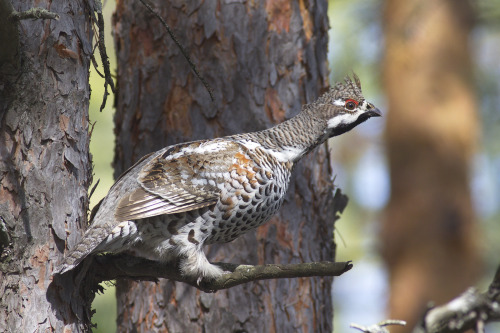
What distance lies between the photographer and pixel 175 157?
386cm

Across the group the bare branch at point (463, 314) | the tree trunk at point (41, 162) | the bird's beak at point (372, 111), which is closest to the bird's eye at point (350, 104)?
the bird's beak at point (372, 111)

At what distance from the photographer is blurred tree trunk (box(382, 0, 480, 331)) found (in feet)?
28.8

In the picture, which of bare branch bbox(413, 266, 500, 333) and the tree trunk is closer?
bare branch bbox(413, 266, 500, 333)

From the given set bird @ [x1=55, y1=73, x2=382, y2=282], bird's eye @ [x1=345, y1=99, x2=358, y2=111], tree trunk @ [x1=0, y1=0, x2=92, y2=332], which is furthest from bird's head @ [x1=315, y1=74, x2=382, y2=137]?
tree trunk @ [x1=0, y1=0, x2=92, y2=332]

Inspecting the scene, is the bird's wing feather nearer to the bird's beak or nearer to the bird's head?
the bird's head

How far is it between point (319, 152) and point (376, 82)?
5.91 metres

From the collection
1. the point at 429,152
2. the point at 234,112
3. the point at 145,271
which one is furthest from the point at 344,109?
the point at 429,152

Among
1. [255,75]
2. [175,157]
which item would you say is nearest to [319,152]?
[255,75]

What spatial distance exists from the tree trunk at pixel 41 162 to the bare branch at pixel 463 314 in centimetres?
192

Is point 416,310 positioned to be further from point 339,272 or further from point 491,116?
point 339,272

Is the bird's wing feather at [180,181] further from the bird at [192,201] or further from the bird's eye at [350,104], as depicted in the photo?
the bird's eye at [350,104]

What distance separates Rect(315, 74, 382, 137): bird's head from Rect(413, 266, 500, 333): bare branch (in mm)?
2073

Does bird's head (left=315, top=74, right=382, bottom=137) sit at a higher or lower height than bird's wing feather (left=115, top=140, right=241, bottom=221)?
higher

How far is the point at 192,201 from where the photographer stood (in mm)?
3584
